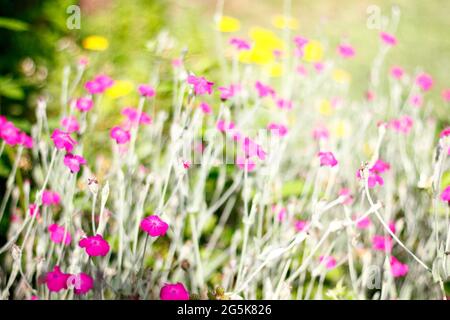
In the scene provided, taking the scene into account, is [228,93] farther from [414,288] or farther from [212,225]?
[414,288]

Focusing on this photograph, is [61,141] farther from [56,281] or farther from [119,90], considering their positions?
[119,90]

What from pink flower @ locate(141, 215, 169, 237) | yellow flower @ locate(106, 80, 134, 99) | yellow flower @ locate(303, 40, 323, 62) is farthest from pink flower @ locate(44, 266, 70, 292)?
yellow flower @ locate(303, 40, 323, 62)

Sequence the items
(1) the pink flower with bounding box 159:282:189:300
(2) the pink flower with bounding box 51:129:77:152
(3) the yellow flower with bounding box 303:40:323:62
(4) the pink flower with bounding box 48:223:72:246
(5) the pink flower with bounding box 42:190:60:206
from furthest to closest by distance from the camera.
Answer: (3) the yellow flower with bounding box 303:40:323:62, (5) the pink flower with bounding box 42:190:60:206, (4) the pink flower with bounding box 48:223:72:246, (2) the pink flower with bounding box 51:129:77:152, (1) the pink flower with bounding box 159:282:189:300

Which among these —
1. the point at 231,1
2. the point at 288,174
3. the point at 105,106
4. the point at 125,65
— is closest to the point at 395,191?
the point at 288,174

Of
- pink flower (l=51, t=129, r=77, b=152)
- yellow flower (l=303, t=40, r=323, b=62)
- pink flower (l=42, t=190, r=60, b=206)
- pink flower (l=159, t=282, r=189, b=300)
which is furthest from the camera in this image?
yellow flower (l=303, t=40, r=323, b=62)

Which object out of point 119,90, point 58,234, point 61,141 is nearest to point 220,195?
point 119,90

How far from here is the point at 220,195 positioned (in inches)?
83.1

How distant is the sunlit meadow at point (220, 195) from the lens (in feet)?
4.22

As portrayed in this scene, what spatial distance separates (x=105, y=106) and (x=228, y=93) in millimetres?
1391

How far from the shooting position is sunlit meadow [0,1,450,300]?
129cm

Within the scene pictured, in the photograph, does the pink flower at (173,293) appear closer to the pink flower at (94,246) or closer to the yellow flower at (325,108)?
the pink flower at (94,246)

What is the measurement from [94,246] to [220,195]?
3.25ft

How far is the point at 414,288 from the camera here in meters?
1.83

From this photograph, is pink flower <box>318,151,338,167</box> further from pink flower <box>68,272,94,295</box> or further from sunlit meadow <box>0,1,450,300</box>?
pink flower <box>68,272,94,295</box>
